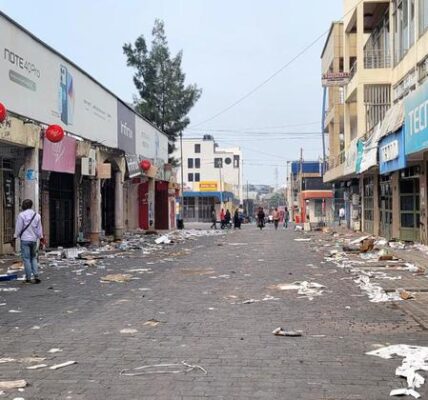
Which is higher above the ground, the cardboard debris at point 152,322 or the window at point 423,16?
the window at point 423,16

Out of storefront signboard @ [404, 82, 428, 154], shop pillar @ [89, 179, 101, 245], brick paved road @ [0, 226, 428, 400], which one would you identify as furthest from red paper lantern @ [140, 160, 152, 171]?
brick paved road @ [0, 226, 428, 400]

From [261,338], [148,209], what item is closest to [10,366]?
[261,338]

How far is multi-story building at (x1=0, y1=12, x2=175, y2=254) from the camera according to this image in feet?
56.3

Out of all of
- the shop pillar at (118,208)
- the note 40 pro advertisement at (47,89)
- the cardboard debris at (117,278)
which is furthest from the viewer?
the shop pillar at (118,208)

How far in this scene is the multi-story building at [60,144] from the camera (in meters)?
17.2

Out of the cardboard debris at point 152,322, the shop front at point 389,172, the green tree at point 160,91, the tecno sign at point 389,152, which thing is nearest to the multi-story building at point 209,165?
the green tree at point 160,91

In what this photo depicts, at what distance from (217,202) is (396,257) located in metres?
70.3

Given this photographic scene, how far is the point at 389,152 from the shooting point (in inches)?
801

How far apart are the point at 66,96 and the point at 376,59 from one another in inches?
552

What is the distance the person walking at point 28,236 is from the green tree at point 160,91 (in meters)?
40.3

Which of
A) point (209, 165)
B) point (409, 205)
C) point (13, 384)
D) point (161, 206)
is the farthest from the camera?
point (209, 165)

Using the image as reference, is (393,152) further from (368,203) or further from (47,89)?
(368,203)

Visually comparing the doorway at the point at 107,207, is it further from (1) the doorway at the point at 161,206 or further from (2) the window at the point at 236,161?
(2) the window at the point at 236,161

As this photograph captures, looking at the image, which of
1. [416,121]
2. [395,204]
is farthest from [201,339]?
[395,204]
